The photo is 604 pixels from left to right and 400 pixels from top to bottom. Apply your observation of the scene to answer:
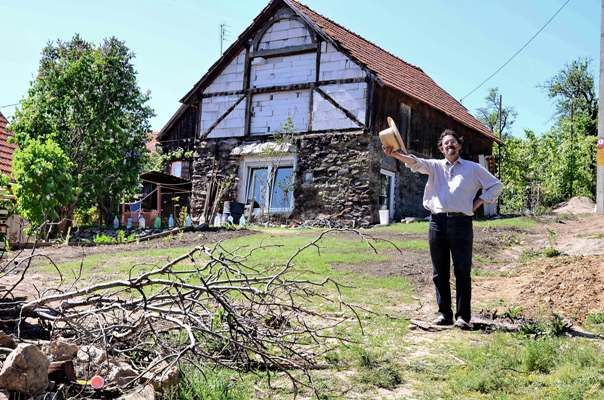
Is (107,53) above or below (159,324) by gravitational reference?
above

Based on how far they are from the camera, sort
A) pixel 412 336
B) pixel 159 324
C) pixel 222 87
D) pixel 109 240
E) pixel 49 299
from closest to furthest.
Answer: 1. pixel 49 299
2. pixel 159 324
3. pixel 412 336
4. pixel 109 240
5. pixel 222 87

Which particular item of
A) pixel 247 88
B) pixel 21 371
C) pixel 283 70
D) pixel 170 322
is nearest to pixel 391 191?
pixel 283 70

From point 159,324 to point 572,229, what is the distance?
1197cm

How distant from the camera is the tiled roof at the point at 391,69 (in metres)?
18.8

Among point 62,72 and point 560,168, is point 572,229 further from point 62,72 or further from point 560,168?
point 560,168

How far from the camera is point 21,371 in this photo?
10.4ft

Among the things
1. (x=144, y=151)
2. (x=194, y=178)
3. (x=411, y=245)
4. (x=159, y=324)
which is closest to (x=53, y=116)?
(x=144, y=151)

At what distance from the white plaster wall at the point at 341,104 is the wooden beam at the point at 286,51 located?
4.42 ft

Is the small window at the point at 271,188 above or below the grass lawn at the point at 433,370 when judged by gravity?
above

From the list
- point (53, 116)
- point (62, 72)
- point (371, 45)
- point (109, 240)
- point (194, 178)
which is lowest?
point (109, 240)

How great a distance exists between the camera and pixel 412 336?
17.7 feet

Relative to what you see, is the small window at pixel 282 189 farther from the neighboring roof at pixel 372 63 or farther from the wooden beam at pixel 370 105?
the neighboring roof at pixel 372 63

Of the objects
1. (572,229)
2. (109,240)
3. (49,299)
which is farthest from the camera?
(109,240)

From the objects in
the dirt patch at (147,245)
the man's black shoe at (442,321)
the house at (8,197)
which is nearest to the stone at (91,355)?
the man's black shoe at (442,321)
